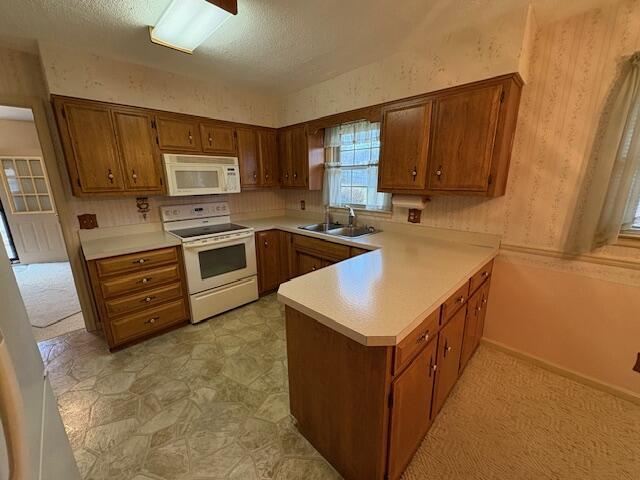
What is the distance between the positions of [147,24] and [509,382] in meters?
3.60

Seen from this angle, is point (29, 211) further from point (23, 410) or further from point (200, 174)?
point (23, 410)

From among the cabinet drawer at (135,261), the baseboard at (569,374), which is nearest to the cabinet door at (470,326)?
the baseboard at (569,374)

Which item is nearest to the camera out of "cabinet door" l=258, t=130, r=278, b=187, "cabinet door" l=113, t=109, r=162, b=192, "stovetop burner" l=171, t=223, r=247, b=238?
"cabinet door" l=113, t=109, r=162, b=192

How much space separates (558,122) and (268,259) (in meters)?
2.87

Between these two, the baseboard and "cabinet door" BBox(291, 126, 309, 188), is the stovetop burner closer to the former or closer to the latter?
"cabinet door" BBox(291, 126, 309, 188)

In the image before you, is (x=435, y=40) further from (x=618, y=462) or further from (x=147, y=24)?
(x=618, y=462)

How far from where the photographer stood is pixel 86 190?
86.2 inches

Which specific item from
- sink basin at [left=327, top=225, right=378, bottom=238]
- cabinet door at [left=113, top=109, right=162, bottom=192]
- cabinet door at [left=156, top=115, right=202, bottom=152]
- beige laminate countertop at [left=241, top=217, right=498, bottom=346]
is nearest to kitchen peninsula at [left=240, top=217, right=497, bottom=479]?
beige laminate countertop at [left=241, top=217, right=498, bottom=346]

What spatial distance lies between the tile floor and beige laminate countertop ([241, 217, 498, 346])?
3.06 feet

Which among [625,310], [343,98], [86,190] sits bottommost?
[625,310]

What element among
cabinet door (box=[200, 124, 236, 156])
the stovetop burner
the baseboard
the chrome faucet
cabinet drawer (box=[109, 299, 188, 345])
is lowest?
the baseboard

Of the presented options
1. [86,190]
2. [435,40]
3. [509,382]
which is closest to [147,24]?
[86,190]

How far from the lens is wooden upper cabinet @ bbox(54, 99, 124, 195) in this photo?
206 cm

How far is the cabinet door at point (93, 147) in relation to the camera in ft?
6.85
